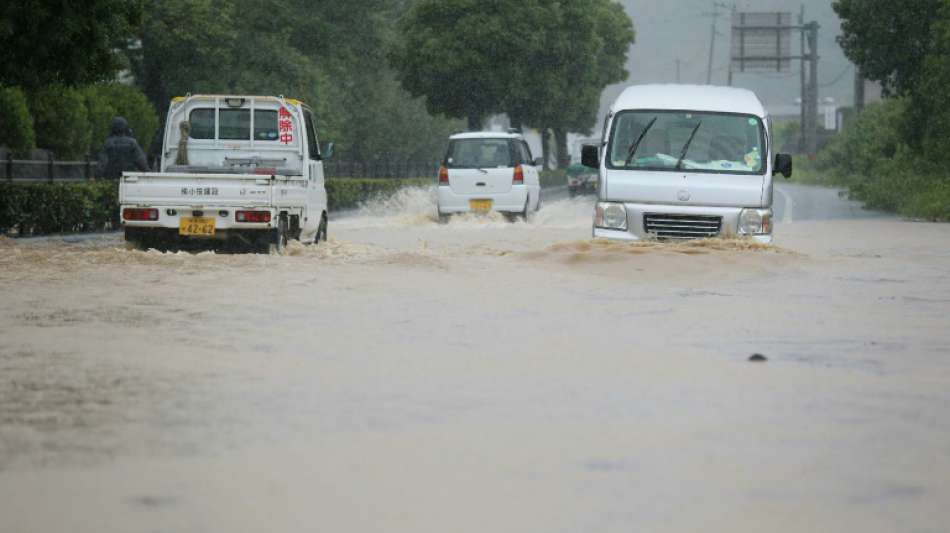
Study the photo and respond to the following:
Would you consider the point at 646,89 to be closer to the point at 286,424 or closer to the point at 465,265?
the point at 465,265

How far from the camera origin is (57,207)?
86.4 ft

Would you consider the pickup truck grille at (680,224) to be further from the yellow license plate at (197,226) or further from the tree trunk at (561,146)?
the tree trunk at (561,146)

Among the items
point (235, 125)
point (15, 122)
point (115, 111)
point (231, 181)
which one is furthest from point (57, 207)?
point (115, 111)

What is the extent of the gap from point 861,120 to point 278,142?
56929 millimetres

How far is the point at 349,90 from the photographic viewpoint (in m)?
68.2

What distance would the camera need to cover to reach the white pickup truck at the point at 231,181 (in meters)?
19.3

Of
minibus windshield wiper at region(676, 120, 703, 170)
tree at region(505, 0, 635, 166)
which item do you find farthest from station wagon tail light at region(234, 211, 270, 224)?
tree at region(505, 0, 635, 166)

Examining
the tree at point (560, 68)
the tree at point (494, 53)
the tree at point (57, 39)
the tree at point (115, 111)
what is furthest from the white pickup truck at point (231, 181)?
the tree at point (560, 68)

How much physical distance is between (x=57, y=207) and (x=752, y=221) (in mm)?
12005

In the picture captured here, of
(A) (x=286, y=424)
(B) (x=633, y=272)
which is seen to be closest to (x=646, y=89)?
(B) (x=633, y=272)

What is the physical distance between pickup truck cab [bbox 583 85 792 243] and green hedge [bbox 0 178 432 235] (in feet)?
32.0

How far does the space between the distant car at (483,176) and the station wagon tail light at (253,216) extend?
1173 cm

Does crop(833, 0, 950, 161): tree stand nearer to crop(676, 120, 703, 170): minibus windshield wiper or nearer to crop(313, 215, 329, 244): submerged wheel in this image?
crop(313, 215, 329, 244): submerged wheel

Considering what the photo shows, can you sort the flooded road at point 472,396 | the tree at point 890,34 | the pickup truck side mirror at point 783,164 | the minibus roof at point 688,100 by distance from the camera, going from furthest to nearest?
the tree at point 890,34, the minibus roof at point 688,100, the pickup truck side mirror at point 783,164, the flooded road at point 472,396
